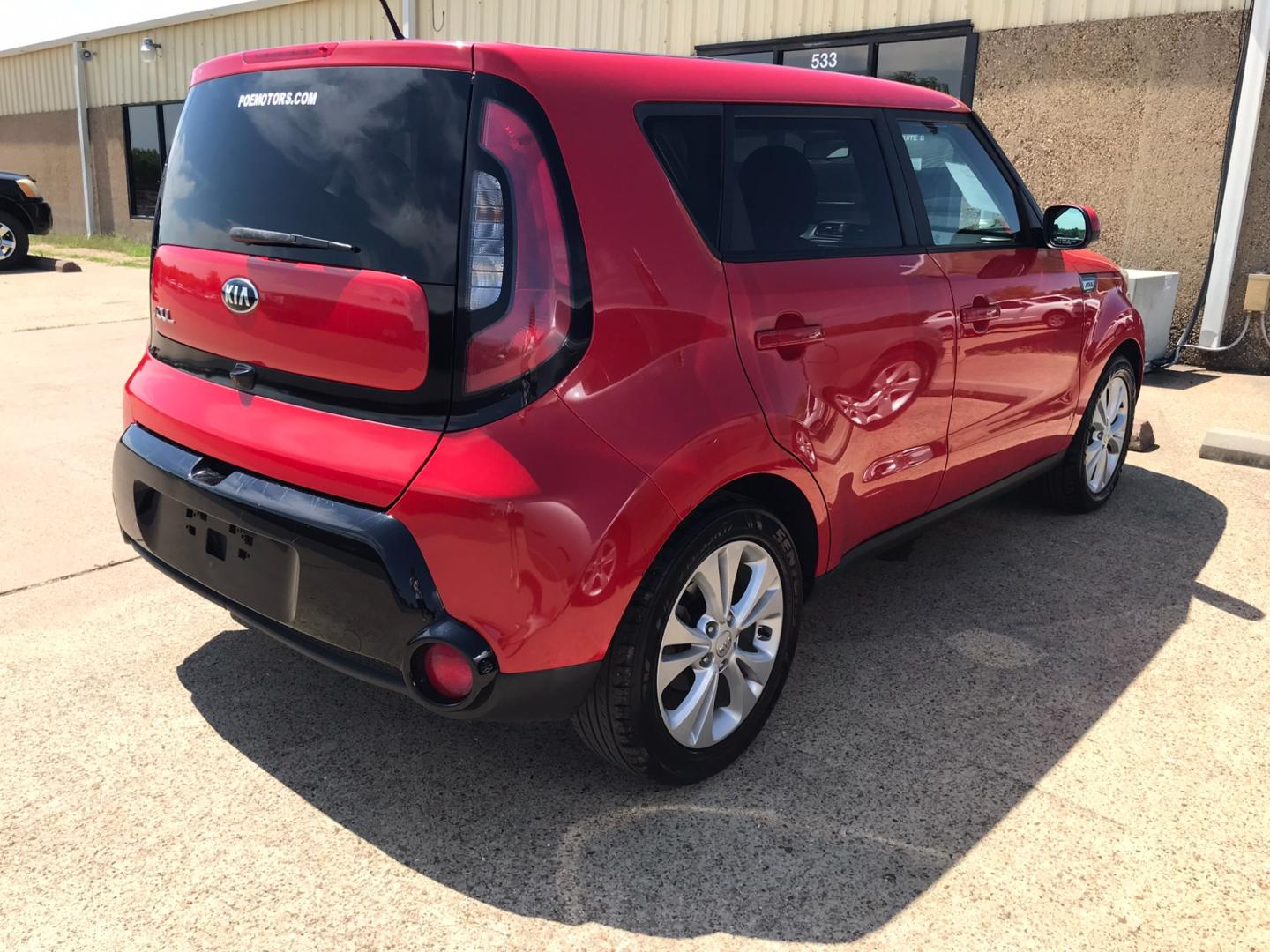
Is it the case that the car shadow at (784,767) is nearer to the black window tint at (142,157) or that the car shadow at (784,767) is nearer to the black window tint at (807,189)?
the black window tint at (807,189)

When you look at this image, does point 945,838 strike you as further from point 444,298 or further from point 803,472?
point 444,298

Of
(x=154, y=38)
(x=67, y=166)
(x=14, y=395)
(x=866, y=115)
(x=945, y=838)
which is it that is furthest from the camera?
(x=67, y=166)

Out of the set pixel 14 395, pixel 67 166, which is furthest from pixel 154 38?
pixel 14 395

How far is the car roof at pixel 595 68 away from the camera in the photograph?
230 cm

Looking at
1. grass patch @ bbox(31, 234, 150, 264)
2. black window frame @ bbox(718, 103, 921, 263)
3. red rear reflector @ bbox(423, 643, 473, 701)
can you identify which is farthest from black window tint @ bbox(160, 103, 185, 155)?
red rear reflector @ bbox(423, 643, 473, 701)

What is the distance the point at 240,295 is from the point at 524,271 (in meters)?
0.80

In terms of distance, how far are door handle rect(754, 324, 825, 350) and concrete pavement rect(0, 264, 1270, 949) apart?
1.11m

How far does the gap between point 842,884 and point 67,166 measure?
2403cm

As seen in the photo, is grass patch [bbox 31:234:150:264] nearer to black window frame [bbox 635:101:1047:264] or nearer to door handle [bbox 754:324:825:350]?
black window frame [bbox 635:101:1047:264]

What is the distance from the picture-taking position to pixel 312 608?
2.45 m

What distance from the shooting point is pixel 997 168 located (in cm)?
400

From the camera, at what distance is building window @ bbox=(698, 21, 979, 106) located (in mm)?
9426

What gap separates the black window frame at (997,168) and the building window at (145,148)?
18.4 meters

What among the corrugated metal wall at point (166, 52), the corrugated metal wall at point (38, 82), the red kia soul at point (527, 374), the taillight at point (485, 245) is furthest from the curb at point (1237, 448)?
the corrugated metal wall at point (38, 82)
